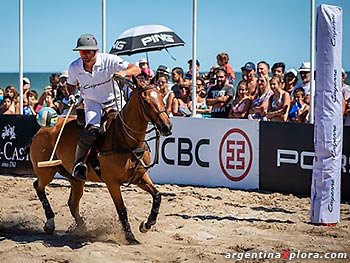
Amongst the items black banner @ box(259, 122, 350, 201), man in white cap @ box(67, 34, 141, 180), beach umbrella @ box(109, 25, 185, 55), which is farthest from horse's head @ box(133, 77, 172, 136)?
beach umbrella @ box(109, 25, 185, 55)

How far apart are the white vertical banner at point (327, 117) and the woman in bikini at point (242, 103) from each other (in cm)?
339

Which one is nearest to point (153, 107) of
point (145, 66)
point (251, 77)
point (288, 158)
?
point (288, 158)

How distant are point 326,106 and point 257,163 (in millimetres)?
3176

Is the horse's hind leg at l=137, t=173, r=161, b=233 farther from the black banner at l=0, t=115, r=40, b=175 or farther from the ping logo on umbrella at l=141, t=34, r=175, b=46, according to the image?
the black banner at l=0, t=115, r=40, b=175

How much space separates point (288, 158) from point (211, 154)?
1580mm

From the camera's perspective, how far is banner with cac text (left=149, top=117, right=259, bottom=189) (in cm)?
1227

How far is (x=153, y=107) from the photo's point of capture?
7.82 m

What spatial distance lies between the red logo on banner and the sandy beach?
1.23 feet

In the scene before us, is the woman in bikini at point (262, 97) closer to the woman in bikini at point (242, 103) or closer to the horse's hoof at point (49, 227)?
the woman in bikini at point (242, 103)

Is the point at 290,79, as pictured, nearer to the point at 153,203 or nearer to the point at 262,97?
the point at 262,97

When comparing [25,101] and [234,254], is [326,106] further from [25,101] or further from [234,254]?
[25,101]

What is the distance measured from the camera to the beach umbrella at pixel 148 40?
1426 cm

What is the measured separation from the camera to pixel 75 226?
31.4 feet

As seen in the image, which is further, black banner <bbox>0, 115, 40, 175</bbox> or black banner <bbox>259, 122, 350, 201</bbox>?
black banner <bbox>0, 115, 40, 175</bbox>
